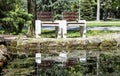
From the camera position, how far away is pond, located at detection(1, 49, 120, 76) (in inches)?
405

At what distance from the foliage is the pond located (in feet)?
8.05

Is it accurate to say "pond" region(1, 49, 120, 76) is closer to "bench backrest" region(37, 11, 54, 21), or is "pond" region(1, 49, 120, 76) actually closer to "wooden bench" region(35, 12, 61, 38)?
"wooden bench" region(35, 12, 61, 38)

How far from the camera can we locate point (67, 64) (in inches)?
473

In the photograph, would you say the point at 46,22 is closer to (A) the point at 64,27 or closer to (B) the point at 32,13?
(A) the point at 64,27

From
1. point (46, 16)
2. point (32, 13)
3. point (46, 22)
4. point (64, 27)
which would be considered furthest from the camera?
point (32, 13)

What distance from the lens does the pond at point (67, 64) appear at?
33.7 ft

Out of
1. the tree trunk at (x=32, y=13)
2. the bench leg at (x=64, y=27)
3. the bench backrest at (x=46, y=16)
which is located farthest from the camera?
the tree trunk at (x=32, y=13)

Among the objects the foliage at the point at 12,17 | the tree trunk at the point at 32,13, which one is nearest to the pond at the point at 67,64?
the foliage at the point at 12,17

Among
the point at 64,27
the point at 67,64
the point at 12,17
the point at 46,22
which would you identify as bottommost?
the point at 67,64

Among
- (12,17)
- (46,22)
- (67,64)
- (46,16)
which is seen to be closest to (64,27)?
(46,22)

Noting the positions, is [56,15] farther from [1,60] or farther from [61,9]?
[1,60]

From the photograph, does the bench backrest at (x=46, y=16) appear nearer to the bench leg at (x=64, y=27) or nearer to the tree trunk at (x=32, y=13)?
the bench leg at (x=64, y=27)

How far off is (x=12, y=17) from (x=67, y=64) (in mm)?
5783

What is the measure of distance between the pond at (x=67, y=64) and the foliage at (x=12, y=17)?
245 centimetres
